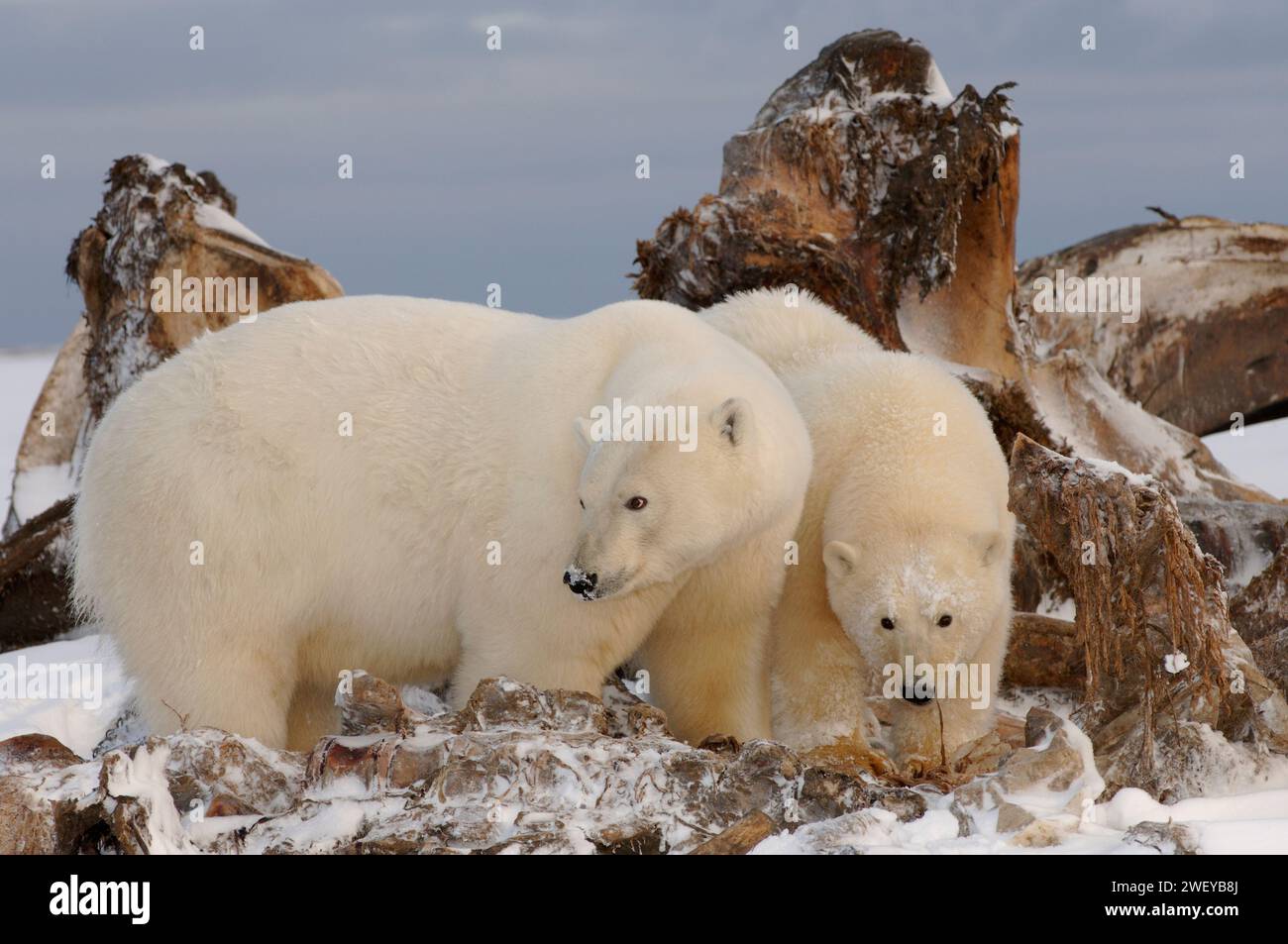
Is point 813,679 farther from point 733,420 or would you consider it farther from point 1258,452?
point 1258,452

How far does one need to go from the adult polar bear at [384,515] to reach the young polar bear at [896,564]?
562mm

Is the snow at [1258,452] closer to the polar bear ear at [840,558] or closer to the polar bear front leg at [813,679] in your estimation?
the polar bear front leg at [813,679]

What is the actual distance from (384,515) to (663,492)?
149cm

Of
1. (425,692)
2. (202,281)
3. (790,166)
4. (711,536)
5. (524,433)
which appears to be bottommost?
(425,692)

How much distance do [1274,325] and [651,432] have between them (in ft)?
47.7

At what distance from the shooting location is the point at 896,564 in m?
6.95

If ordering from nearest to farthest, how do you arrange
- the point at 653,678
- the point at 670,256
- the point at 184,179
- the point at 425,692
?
the point at 653,678
the point at 425,692
the point at 670,256
the point at 184,179

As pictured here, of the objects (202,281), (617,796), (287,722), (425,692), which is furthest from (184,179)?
(617,796)

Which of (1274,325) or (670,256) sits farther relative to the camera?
(1274,325)

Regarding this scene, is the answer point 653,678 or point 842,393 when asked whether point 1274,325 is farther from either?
point 653,678

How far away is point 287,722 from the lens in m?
7.34

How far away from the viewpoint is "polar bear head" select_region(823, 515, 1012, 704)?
686 centimetres

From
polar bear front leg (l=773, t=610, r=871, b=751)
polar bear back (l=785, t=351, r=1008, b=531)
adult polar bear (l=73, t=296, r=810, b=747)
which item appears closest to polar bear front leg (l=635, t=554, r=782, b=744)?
adult polar bear (l=73, t=296, r=810, b=747)

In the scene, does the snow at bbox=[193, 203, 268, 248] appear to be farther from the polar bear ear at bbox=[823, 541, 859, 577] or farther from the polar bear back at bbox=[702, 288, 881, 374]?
the polar bear ear at bbox=[823, 541, 859, 577]
